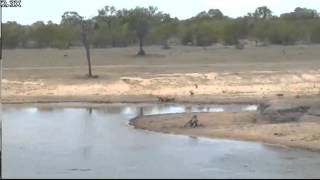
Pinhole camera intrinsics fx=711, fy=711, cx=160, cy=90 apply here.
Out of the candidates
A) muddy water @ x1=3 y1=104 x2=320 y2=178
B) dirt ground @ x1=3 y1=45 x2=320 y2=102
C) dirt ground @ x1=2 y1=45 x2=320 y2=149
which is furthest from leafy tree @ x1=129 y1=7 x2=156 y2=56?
muddy water @ x1=3 y1=104 x2=320 y2=178

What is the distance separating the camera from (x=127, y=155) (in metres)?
17.9

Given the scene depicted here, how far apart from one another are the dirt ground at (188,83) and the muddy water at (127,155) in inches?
75.3

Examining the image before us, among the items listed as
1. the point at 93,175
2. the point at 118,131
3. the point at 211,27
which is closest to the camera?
the point at 93,175

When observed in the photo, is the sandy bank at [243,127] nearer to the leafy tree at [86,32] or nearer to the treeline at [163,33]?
the leafy tree at [86,32]

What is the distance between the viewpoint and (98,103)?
34.9m

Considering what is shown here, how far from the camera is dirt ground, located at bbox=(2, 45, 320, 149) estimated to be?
2428 centimetres

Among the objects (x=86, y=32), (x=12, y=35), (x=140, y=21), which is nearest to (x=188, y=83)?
(x=86, y=32)

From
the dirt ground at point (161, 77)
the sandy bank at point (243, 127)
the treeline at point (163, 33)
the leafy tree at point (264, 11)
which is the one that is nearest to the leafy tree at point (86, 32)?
the dirt ground at point (161, 77)

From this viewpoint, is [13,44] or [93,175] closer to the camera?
[93,175]

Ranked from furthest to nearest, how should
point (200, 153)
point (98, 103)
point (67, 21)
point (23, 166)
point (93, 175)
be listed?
point (67, 21) → point (98, 103) → point (200, 153) → point (23, 166) → point (93, 175)

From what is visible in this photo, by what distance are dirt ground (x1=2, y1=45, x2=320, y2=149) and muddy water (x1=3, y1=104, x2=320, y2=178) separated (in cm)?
191

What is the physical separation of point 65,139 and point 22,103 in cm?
1458

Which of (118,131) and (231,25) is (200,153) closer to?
(118,131)

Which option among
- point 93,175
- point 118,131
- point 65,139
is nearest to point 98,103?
point 118,131
